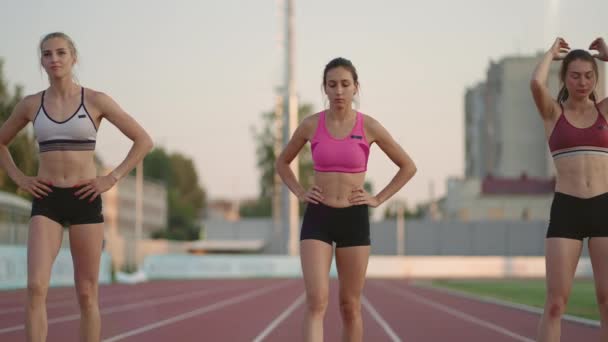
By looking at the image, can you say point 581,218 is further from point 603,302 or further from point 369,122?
point 369,122

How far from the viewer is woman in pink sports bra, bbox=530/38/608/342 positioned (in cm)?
712

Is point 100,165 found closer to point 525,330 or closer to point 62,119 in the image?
point 525,330

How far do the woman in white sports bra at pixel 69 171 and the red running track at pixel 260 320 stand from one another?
5926 millimetres

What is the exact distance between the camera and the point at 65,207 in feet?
23.5

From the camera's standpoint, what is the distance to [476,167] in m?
108

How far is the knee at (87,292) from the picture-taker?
7.25m

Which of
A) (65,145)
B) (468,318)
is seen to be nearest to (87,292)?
(65,145)

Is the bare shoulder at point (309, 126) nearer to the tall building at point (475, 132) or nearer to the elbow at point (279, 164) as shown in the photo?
the elbow at point (279, 164)

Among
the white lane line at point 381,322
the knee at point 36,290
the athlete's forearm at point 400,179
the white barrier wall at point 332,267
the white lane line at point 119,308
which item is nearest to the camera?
the knee at point 36,290

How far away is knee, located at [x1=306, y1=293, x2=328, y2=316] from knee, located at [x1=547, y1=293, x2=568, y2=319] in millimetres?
1379

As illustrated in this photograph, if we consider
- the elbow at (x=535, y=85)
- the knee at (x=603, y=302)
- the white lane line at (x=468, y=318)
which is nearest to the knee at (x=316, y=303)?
the knee at (x=603, y=302)

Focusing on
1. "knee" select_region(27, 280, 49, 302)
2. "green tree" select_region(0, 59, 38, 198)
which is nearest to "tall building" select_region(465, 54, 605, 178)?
"green tree" select_region(0, 59, 38, 198)

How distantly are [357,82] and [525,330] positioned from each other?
8.97 m

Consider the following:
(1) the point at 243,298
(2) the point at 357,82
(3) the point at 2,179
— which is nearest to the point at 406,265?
(3) the point at 2,179
